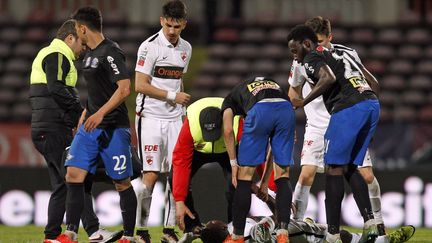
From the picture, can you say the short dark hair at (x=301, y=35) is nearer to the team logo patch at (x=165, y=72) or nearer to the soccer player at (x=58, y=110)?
the team logo patch at (x=165, y=72)

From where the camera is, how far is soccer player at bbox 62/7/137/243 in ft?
28.8

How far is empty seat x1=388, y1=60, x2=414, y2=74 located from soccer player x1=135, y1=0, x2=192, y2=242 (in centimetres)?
1084

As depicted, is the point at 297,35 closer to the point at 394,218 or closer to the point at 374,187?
the point at 374,187

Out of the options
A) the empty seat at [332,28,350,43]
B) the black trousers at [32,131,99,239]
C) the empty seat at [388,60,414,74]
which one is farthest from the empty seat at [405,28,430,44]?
the black trousers at [32,131,99,239]

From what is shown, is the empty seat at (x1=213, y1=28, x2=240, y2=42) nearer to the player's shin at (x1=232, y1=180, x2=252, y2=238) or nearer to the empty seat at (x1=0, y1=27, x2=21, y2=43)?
the empty seat at (x1=0, y1=27, x2=21, y2=43)

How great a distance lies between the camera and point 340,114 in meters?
9.12

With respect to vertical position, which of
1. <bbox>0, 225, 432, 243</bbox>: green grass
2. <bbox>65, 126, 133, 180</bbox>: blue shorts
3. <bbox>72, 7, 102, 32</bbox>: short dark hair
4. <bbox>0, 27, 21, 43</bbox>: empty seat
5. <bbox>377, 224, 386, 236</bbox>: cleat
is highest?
<bbox>72, 7, 102, 32</bbox>: short dark hair

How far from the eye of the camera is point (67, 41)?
977 centimetres

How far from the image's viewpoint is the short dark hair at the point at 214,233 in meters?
8.94

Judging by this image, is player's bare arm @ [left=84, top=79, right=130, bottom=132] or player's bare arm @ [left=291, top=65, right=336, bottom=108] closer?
player's bare arm @ [left=84, top=79, right=130, bottom=132]

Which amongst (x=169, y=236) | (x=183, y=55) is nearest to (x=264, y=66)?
(x=183, y=55)

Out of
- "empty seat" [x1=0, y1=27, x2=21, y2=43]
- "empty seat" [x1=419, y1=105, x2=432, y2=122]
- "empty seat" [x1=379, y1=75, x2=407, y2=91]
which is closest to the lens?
"empty seat" [x1=419, y1=105, x2=432, y2=122]

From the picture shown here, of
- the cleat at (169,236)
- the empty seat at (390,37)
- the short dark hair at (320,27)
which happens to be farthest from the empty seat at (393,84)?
the cleat at (169,236)

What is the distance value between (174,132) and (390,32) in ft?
38.3
